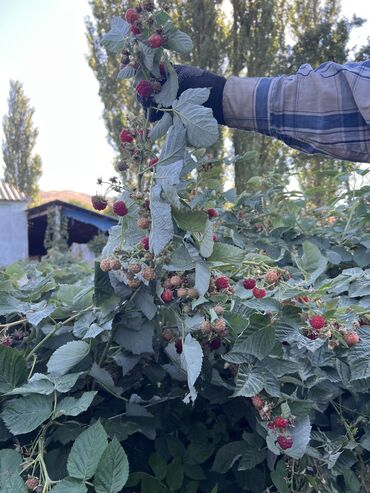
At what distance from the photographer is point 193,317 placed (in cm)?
74

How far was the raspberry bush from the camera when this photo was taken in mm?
729

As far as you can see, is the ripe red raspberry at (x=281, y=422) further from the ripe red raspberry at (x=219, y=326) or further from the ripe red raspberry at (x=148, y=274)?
the ripe red raspberry at (x=148, y=274)

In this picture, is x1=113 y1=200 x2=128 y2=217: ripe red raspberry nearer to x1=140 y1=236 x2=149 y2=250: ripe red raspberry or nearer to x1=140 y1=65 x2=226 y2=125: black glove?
x1=140 y1=236 x2=149 y2=250: ripe red raspberry

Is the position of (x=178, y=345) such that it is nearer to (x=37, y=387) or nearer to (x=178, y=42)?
(x=37, y=387)

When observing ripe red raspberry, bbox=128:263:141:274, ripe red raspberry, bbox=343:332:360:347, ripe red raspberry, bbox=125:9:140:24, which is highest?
ripe red raspberry, bbox=125:9:140:24

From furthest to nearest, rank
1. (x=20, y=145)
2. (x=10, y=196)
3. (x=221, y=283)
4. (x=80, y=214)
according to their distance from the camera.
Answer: (x=20, y=145) → (x=10, y=196) → (x=80, y=214) → (x=221, y=283)

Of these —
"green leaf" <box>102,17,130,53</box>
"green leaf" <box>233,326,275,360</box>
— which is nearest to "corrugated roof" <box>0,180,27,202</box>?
"green leaf" <box>102,17,130,53</box>

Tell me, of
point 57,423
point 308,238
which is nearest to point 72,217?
point 308,238

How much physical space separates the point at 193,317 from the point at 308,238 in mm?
839

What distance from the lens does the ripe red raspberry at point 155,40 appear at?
82 cm

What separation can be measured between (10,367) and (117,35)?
49 cm

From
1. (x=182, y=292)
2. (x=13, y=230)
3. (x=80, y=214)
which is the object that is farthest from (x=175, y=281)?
(x=13, y=230)

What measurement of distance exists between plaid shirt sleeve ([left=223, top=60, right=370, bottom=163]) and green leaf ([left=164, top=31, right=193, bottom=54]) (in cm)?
17

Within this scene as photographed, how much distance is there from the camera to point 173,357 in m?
0.82
